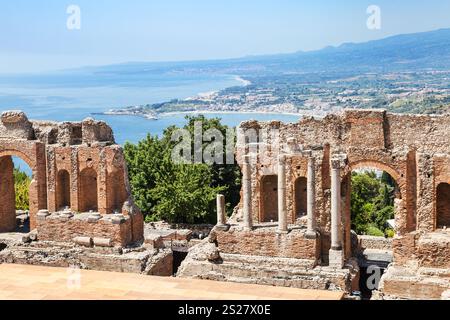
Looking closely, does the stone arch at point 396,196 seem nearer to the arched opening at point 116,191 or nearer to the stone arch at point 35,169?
the arched opening at point 116,191

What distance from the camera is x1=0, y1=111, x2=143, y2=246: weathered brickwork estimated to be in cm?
2478

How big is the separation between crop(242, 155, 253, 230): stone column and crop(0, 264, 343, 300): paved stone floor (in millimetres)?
6120

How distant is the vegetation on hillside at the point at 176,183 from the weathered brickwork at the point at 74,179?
7427 millimetres

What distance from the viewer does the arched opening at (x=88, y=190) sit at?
25844 mm

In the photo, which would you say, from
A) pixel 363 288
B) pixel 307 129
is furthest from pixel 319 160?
pixel 363 288

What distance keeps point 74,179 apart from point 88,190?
0.95 m

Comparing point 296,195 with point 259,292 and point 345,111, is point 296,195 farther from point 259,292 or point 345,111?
point 259,292

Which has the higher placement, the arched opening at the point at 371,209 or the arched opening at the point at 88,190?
the arched opening at the point at 88,190

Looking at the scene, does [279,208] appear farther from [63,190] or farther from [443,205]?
[63,190]

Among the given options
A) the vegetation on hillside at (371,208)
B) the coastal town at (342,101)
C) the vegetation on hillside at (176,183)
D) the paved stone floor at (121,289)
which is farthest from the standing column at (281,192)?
the coastal town at (342,101)

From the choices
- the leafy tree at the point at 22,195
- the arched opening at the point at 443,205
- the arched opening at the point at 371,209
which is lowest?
the arched opening at the point at 371,209

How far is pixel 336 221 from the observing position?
22.2 metres

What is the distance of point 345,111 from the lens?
75.3 feet
